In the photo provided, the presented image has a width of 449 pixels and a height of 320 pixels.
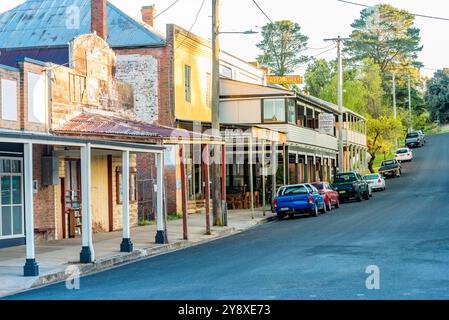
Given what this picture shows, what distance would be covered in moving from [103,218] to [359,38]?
93490 mm

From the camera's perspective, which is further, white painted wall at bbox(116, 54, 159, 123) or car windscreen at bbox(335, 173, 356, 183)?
car windscreen at bbox(335, 173, 356, 183)

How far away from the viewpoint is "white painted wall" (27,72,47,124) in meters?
23.6

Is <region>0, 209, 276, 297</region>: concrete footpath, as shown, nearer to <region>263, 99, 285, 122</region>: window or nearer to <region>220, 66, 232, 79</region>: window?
<region>263, 99, 285, 122</region>: window

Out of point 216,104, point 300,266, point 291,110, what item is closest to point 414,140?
point 291,110

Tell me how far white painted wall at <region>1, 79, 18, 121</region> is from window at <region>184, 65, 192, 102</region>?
16.8 metres

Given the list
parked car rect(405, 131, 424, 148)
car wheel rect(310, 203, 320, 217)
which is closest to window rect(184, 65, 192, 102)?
car wheel rect(310, 203, 320, 217)

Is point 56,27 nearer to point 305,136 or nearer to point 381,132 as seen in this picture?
point 305,136

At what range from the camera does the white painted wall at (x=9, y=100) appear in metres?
22.3

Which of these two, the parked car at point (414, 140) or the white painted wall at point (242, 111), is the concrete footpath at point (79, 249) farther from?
the parked car at point (414, 140)

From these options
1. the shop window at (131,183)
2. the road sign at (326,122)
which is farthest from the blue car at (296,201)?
the road sign at (326,122)

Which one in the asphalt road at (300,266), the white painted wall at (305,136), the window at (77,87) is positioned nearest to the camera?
the asphalt road at (300,266)

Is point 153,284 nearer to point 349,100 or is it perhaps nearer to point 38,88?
point 38,88

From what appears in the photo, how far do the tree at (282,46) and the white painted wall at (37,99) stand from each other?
83.7 meters

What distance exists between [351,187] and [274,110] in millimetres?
6279
